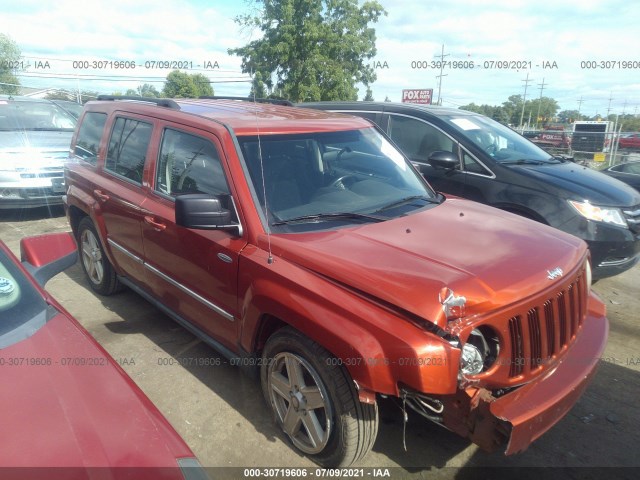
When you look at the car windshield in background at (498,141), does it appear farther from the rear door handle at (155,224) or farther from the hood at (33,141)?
the hood at (33,141)

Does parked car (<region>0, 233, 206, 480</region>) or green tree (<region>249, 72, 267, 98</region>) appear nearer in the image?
parked car (<region>0, 233, 206, 480</region>)

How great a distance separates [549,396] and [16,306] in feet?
7.97

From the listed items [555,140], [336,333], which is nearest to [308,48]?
[555,140]

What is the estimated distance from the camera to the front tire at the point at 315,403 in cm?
231

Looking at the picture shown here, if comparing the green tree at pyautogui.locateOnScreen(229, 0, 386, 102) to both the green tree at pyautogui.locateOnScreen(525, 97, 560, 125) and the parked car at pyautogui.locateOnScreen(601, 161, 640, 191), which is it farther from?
the green tree at pyautogui.locateOnScreen(525, 97, 560, 125)

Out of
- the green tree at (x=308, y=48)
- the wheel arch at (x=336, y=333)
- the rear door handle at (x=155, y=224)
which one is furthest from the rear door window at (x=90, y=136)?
the green tree at (x=308, y=48)

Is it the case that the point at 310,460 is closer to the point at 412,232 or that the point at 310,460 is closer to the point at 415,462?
the point at 415,462

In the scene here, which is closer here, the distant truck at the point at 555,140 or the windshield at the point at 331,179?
the windshield at the point at 331,179

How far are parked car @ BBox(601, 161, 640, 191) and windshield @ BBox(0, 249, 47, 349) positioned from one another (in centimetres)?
1099

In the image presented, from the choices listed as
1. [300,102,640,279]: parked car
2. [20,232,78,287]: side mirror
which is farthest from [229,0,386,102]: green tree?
[20,232,78,287]: side mirror

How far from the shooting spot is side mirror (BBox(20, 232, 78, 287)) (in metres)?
2.30

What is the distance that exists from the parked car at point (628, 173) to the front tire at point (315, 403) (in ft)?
32.5

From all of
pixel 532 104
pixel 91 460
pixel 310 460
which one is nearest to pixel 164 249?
pixel 310 460

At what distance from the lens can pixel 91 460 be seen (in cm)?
138
